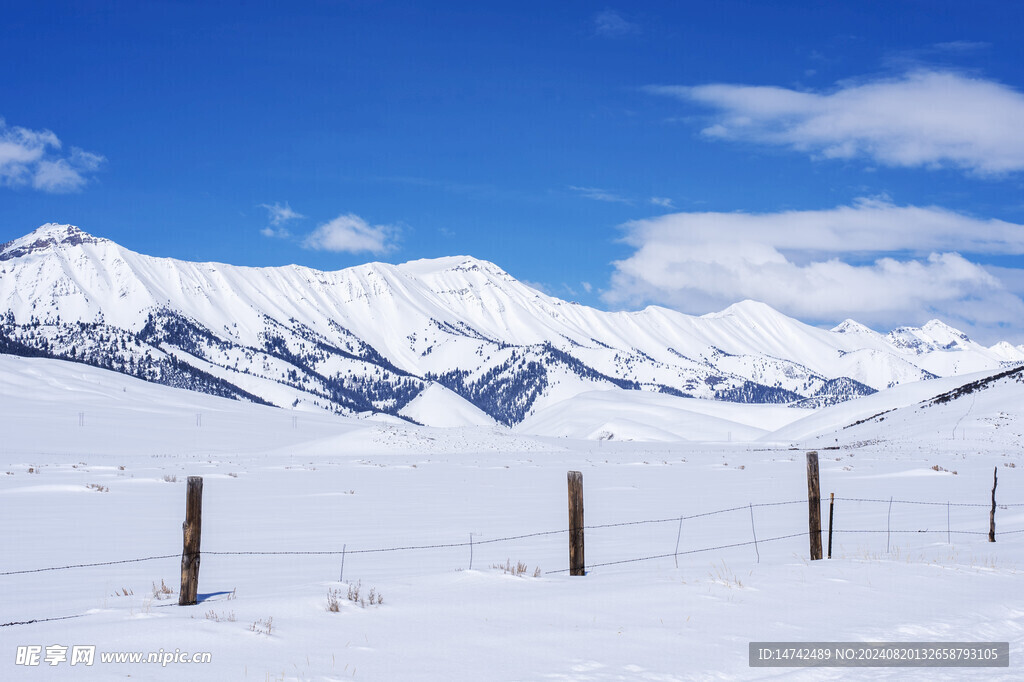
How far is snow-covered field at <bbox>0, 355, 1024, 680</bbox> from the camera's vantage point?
7.89 meters

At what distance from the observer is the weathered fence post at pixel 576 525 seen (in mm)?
11828

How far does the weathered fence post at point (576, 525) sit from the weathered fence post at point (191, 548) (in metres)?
4.91

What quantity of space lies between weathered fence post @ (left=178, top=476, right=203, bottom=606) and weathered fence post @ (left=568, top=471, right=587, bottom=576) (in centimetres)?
491

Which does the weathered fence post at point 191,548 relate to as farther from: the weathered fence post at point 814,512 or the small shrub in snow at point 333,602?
the weathered fence post at point 814,512

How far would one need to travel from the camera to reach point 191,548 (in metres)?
9.67

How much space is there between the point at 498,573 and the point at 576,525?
1.32 m

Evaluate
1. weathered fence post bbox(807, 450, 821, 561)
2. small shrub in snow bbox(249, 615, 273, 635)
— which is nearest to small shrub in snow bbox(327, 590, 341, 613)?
small shrub in snow bbox(249, 615, 273, 635)

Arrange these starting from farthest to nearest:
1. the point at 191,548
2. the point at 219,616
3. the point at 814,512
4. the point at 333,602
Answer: the point at 814,512 < the point at 191,548 < the point at 333,602 < the point at 219,616

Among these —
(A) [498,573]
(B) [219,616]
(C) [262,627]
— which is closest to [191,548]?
(B) [219,616]

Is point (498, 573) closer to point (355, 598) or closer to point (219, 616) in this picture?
point (355, 598)

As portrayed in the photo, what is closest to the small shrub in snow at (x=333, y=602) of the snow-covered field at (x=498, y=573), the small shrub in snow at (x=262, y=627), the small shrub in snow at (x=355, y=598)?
the small shrub in snow at (x=355, y=598)

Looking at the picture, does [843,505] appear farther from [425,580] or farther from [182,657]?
[182,657]

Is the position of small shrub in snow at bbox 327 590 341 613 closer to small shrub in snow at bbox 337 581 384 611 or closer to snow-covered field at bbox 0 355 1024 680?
small shrub in snow at bbox 337 581 384 611

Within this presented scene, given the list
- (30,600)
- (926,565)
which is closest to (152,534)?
(30,600)
